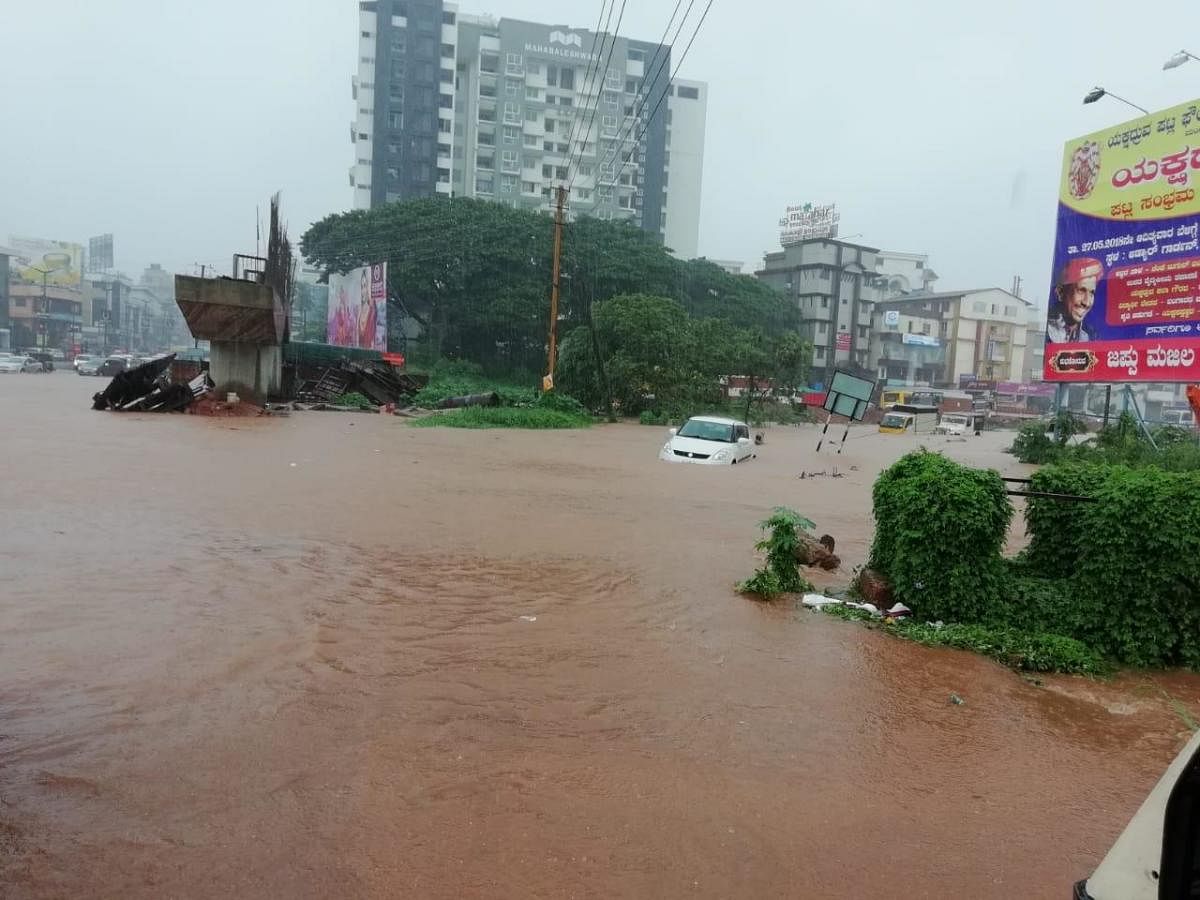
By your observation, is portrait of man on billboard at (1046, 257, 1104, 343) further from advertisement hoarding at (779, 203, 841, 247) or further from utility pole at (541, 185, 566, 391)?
advertisement hoarding at (779, 203, 841, 247)

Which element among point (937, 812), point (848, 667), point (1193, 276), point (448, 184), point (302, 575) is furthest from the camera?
point (448, 184)

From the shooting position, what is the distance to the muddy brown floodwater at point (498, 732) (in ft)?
11.5

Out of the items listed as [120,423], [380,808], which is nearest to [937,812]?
[380,808]

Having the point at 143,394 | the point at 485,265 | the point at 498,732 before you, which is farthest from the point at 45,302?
the point at 498,732

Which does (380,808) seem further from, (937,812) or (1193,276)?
(1193,276)

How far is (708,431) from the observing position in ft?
70.1

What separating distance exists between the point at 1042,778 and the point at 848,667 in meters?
1.75

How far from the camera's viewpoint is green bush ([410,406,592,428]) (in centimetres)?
2958

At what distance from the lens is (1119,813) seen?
432cm

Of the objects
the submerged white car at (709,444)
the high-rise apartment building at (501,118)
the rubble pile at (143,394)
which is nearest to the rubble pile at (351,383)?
the rubble pile at (143,394)

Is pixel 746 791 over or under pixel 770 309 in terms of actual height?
under

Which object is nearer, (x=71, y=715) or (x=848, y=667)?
(x=71, y=715)

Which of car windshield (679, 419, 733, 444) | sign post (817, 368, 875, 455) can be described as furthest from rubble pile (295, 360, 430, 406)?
sign post (817, 368, 875, 455)

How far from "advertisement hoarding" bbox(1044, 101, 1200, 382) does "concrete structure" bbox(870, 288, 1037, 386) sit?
2282 inches
